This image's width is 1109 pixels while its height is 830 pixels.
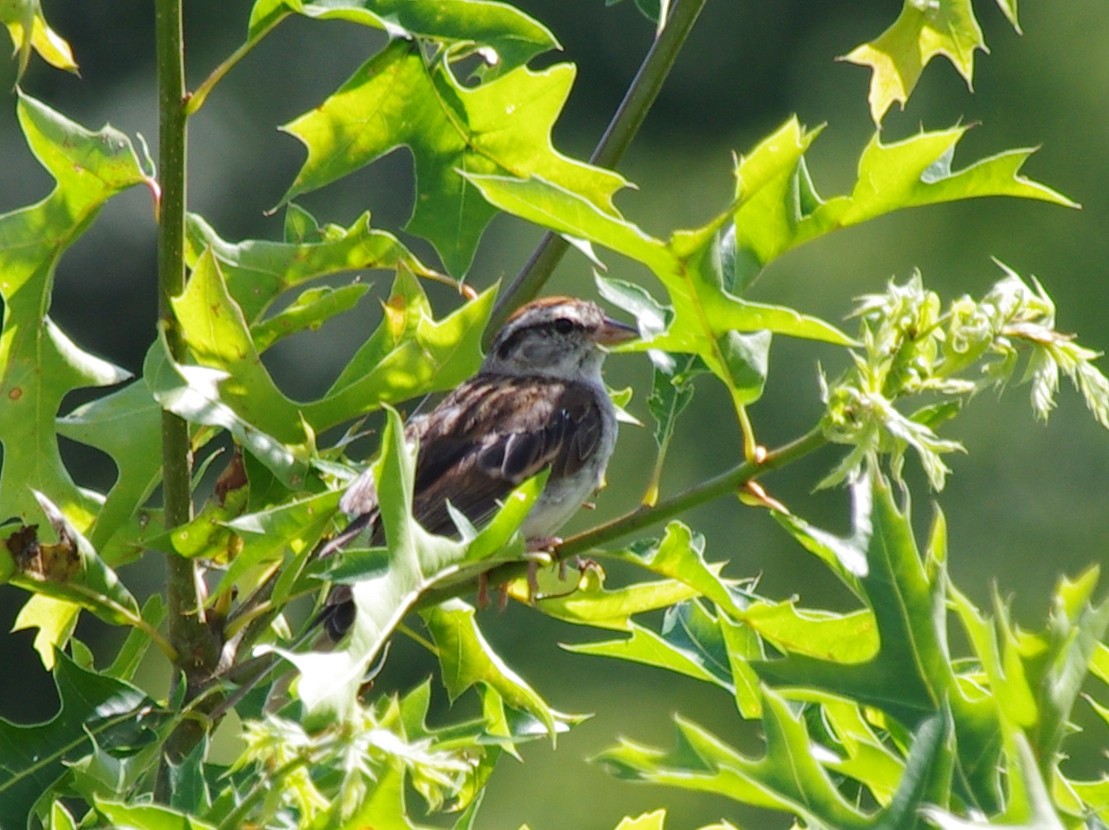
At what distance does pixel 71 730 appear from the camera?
2.13m

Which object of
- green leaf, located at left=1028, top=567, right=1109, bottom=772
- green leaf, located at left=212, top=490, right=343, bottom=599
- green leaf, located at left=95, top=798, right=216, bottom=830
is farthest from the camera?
green leaf, located at left=212, top=490, right=343, bottom=599

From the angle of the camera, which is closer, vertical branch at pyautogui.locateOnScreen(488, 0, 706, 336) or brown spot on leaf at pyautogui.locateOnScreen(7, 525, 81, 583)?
brown spot on leaf at pyautogui.locateOnScreen(7, 525, 81, 583)

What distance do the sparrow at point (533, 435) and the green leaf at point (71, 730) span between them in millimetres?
1020

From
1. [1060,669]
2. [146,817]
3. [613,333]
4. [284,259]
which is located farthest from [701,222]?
[1060,669]

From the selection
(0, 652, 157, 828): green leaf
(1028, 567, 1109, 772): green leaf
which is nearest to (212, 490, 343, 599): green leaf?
(0, 652, 157, 828): green leaf

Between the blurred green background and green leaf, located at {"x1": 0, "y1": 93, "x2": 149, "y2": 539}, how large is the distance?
6720 mm

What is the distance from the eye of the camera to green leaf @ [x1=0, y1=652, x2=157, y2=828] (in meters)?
2.12

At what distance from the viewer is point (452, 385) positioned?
2311 millimetres

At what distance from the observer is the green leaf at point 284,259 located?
2400mm

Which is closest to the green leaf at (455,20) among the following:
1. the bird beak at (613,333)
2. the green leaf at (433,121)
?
the green leaf at (433,121)

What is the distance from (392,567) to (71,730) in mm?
647

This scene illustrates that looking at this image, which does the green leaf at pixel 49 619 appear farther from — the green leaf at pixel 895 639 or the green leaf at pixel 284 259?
the green leaf at pixel 895 639

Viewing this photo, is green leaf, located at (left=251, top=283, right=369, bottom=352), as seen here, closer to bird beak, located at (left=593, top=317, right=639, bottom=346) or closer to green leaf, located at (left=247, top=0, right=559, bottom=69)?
green leaf, located at (left=247, top=0, right=559, bottom=69)

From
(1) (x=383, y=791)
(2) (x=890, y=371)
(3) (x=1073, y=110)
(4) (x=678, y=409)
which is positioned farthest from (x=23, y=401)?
(3) (x=1073, y=110)
